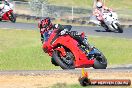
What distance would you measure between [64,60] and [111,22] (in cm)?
1085

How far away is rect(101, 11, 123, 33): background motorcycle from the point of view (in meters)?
26.2

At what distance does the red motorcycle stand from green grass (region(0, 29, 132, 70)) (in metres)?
2.30

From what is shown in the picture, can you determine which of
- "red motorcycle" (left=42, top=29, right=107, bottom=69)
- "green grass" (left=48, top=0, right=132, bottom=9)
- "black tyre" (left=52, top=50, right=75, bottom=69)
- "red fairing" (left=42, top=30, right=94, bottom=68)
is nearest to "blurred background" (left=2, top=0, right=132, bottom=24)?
"green grass" (left=48, top=0, right=132, bottom=9)

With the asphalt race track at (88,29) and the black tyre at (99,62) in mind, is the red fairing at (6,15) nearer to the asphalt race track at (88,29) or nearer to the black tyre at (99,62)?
the asphalt race track at (88,29)

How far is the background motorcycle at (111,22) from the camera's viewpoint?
26.2m

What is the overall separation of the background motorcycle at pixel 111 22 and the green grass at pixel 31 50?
1.42m

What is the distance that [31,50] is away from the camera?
844 inches

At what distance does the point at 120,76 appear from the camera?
12.5m

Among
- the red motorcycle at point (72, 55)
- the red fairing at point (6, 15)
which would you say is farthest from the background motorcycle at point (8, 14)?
the red motorcycle at point (72, 55)

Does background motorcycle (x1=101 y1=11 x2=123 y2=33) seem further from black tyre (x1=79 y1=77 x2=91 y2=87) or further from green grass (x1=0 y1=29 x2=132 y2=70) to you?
black tyre (x1=79 y1=77 x2=91 y2=87)

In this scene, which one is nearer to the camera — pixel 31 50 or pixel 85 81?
pixel 85 81

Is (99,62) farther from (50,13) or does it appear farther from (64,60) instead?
(50,13)

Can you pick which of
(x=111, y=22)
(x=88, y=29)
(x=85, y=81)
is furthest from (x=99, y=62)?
(x=88, y=29)

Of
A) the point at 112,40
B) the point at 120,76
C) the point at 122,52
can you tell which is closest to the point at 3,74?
the point at 120,76
